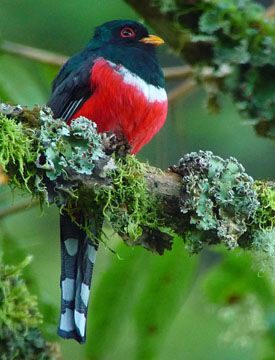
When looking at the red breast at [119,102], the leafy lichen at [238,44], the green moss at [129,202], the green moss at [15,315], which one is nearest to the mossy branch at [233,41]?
the leafy lichen at [238,44]

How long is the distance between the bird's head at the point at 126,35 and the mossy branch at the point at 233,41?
93 mm

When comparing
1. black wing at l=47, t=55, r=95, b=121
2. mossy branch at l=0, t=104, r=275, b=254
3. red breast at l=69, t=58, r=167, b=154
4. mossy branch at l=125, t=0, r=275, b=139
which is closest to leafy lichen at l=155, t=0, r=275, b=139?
mossy branch at l=125, t=0, r=275, b=139

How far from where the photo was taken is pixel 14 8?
661 centimetres

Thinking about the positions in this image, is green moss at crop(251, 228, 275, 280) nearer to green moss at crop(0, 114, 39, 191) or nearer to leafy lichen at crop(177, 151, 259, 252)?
leafy lichen at crop(177, 151, 259, 252)

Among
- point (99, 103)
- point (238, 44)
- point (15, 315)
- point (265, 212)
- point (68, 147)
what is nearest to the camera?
point (68, 147)

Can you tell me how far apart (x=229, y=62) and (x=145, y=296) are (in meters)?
1.41

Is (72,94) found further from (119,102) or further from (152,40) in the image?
(152,40)

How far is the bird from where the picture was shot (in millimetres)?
3668

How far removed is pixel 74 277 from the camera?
3.71 meters

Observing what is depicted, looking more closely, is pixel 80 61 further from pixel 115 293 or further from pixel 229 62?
pixel 115 293

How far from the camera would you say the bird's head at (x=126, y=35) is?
14.6 ft

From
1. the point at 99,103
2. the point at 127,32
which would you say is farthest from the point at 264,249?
the point at 127,32

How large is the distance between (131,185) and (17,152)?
0.56 m

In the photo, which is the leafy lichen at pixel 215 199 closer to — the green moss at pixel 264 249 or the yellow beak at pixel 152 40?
the green moss at pixel 264 249
